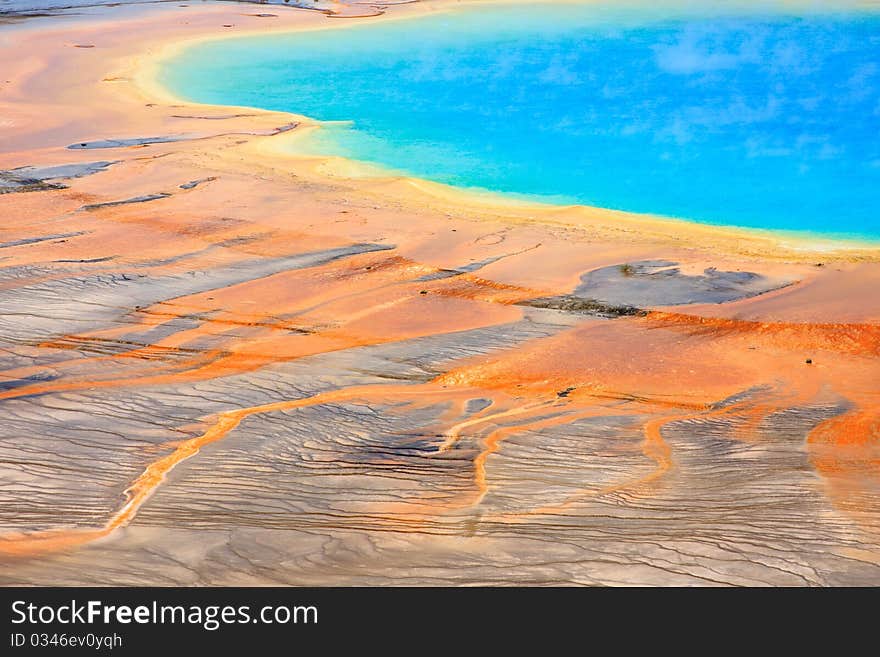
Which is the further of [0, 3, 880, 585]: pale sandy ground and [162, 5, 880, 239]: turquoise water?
[162, 5, 880, 239]: turquoise water

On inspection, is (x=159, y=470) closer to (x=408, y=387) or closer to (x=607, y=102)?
(x=408, y=387)

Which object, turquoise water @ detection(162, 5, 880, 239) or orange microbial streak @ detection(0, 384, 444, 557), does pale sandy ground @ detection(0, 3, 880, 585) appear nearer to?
orange microbial streak @ detection(0, 384, 444, 557)

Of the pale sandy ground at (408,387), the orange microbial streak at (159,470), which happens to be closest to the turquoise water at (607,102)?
the pale sandy ground at (408,387)

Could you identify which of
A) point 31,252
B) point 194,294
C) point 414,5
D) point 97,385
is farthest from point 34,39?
point 97,385

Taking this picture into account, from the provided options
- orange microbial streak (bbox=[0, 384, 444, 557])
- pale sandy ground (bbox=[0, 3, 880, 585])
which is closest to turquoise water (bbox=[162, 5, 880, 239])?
pale sandy ground (bbox=[0, 3, 880, 585])

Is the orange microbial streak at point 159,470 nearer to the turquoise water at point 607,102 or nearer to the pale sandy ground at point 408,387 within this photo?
the pale sandy ground at point 408,387
